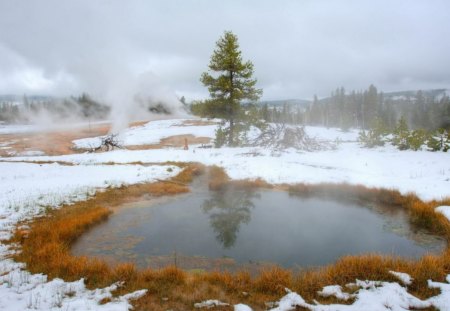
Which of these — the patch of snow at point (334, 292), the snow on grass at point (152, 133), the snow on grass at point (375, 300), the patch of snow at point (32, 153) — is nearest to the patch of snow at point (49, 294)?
the snow on grass at point (375, 300)

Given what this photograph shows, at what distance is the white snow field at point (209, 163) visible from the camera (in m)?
5.03

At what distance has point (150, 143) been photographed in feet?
130

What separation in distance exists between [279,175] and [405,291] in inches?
434

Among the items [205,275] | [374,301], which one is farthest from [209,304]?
[374,301]

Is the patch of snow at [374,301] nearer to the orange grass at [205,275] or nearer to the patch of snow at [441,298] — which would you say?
the patch of snow at [441,298]

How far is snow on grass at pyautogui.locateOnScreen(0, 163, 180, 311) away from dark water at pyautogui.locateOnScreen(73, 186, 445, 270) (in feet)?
6.03

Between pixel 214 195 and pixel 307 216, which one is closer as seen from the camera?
pixel 307 216

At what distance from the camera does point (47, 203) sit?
1093cm

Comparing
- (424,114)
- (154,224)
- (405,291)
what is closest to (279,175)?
(154,224)

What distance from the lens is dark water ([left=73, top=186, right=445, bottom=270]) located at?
7.65 metres

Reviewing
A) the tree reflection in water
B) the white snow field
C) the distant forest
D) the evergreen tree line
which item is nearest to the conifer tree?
the white snow field

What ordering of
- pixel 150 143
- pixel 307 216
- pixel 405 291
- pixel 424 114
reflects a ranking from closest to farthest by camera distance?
pixel 405 291, pixel 307 216, pixel 150 143, pixel 424 114

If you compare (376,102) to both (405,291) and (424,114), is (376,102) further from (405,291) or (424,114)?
(405,291)

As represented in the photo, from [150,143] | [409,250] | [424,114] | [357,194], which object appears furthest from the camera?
[424,114]
